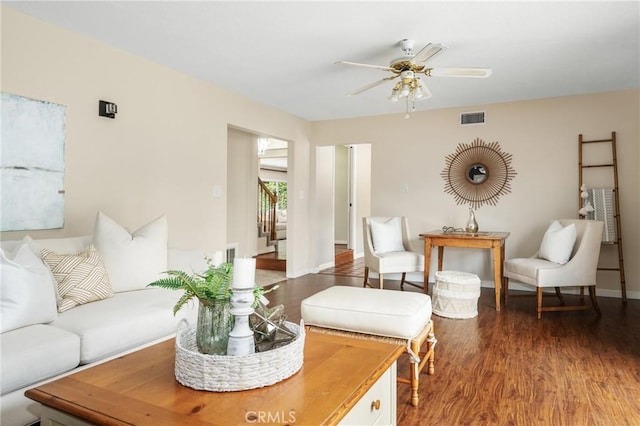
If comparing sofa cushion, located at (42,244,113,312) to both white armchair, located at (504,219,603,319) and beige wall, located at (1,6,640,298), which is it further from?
white armchair, located at (504,219,603,319)

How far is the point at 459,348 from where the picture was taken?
291cm

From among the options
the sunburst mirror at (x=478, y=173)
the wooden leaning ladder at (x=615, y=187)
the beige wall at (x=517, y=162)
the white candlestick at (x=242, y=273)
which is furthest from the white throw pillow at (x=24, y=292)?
the wooden leaning ladder at (x=615, y=187)

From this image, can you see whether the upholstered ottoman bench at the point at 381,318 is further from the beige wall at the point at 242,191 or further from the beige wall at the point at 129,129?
the beige wall at the point at 242,191

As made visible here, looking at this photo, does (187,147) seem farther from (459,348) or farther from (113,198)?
(459,348)

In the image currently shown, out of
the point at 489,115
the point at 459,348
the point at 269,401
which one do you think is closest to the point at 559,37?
the point at 489,115

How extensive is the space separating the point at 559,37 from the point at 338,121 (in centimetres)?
336

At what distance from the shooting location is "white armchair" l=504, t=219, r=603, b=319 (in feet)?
12.2

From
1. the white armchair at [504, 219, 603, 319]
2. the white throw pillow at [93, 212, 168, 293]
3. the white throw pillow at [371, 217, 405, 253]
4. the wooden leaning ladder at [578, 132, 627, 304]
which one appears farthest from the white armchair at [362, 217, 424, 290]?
the white throw pillow at [93, 212, 168, 293]

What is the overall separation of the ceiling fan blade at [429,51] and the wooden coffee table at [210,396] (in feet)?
6.64

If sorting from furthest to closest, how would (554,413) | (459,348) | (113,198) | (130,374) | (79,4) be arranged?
(113,198) < (459,348) < (79,4) < (554,413) < (130,374)

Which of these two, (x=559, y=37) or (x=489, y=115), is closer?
(x=559, y=37)

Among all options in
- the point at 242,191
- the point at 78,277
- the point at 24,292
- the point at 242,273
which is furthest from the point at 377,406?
the point at 242,191

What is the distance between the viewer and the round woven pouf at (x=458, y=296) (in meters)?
3.69

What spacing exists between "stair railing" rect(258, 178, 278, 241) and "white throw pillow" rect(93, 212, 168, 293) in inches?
199
